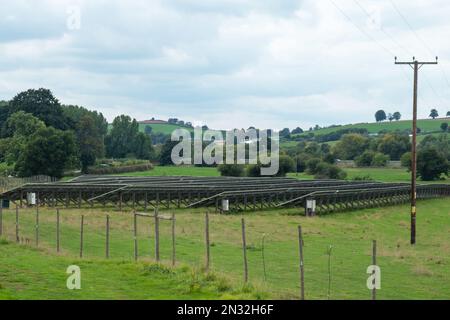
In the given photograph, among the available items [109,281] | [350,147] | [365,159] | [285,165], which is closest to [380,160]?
[365,159]

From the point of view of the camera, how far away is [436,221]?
171 feet

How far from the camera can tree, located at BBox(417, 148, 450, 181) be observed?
103438mm

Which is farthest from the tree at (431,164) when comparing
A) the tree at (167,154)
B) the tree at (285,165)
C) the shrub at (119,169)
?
the tree at (167,154)

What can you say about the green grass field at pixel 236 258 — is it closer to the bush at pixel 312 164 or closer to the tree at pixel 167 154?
the bush at pixel 312 164

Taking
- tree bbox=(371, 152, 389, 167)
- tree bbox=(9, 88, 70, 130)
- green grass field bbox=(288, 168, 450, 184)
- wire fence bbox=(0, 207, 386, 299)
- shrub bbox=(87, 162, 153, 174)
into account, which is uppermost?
tree bbox=(9, 88, 70, 130)

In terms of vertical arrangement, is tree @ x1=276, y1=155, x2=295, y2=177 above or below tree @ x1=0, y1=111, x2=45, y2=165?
below

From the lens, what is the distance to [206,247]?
24.0 metres

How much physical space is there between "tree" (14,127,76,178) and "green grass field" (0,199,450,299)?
37650 millimetres

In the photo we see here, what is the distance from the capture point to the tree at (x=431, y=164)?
339ft

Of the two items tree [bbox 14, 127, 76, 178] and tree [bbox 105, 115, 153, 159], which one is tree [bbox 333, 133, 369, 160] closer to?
tree [bbox 105, 115, 153, 159]

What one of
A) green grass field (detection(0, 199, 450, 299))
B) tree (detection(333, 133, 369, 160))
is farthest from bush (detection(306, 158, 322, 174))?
green grass field (detection(0, 199, 450, 299))

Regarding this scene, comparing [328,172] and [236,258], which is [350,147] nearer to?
[328,172]
